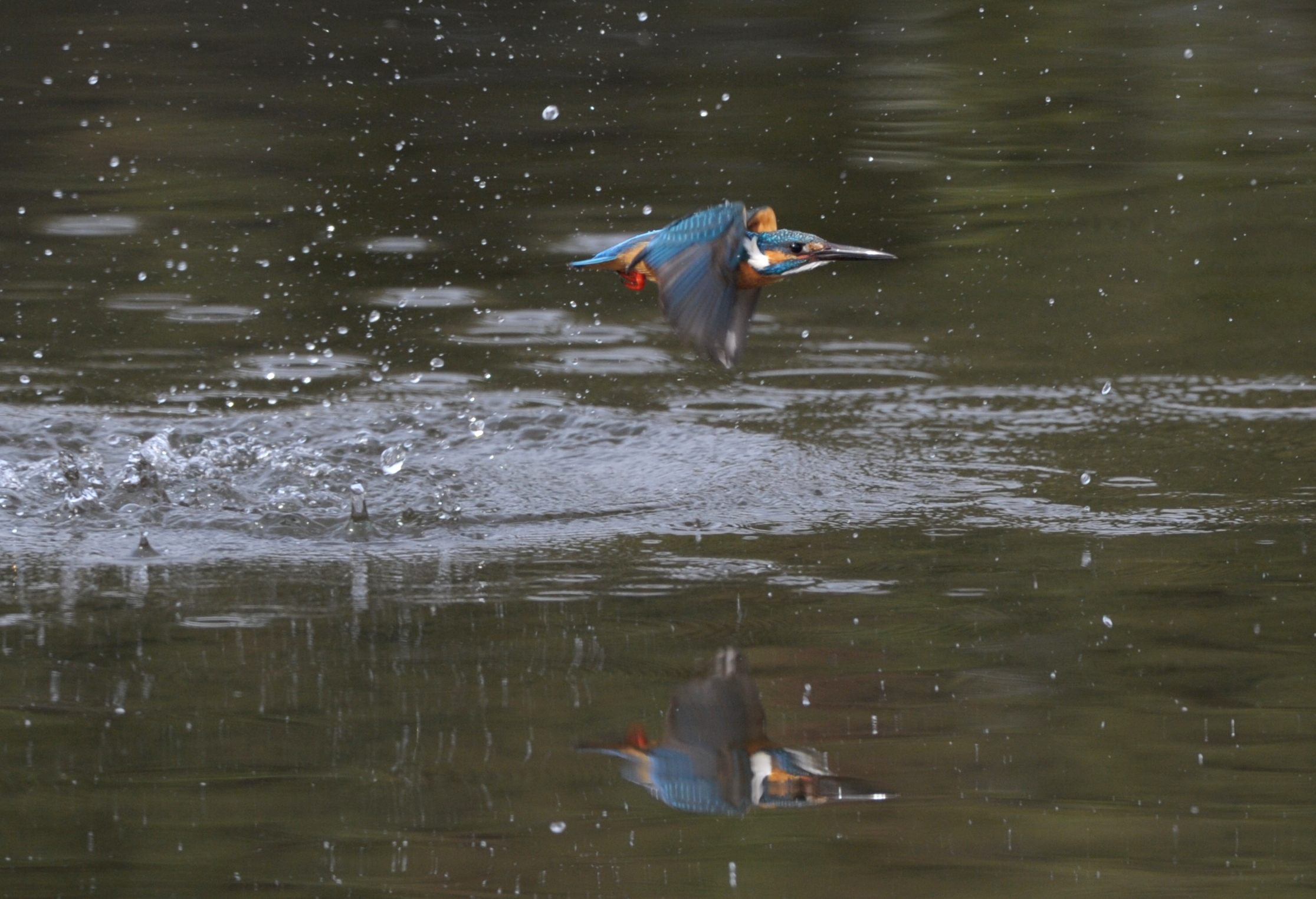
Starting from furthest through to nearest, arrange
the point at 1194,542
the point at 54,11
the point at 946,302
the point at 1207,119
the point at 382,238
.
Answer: the point at 54,11, the point at 1207,119, the point at 382,238, the point at 946,302, the point at 1194,542

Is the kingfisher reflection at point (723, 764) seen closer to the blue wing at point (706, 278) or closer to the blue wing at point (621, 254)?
the blue wing at point (706, 278)

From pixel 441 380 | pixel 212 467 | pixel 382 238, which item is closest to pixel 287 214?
pixel 382 238

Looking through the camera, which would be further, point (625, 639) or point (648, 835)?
point (625, 639)

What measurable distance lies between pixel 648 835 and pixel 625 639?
0.76 meters

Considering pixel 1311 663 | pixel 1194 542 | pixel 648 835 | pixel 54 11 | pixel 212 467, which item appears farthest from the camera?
pixel 54 11

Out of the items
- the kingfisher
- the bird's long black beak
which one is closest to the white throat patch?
the kingfisher

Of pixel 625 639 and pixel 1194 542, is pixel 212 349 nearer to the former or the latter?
pixel 625 639

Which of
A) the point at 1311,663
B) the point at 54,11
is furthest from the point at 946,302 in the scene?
the point at 54,11

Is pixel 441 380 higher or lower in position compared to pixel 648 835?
higher

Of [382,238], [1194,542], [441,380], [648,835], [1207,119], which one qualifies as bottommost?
[648,835]

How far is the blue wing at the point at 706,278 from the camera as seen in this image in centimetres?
328

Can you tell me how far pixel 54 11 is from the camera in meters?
8.83

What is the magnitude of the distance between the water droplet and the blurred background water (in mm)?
12

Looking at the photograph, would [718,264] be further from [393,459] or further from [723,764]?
[393,459]
